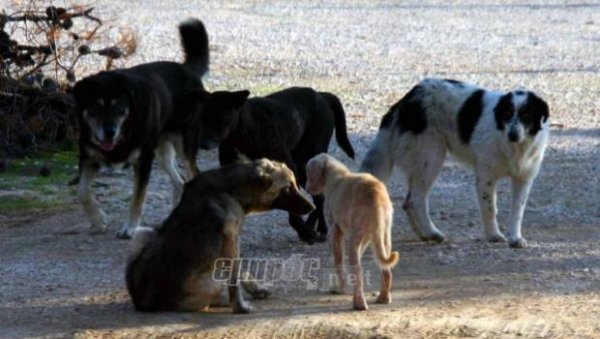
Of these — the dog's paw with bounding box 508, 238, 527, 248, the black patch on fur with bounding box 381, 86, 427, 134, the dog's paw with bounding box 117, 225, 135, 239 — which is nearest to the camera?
the dog's paw with bounding box 508, 238, 527, 248

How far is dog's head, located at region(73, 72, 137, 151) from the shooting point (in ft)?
36.7

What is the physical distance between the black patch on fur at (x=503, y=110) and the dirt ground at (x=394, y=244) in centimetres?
93

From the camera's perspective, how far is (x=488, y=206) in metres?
11.4

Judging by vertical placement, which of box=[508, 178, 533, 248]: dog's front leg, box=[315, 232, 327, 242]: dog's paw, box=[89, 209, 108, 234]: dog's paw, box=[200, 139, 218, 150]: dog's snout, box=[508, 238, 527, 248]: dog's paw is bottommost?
box=[89, 209, 108, 234]: dog's paw

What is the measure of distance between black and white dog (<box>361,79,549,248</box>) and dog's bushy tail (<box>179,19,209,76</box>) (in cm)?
198

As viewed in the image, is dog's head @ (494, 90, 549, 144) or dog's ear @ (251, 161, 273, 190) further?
dog's head @ (494, 90, 549, 144)

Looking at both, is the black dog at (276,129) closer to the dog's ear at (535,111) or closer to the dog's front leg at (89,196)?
the dog's front leg at (89,196)

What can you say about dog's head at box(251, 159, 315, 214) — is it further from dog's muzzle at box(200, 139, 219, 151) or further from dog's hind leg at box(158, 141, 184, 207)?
dog's hind leg at box(158, 141, 184, 207)

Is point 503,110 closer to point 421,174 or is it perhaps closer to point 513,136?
point 513,136

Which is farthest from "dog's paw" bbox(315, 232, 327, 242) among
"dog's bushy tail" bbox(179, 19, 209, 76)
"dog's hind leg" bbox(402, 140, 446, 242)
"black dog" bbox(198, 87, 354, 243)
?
"dog's bushy tail" bbox(179, 19, 209, 76)

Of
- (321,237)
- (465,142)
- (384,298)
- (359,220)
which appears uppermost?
(359,220)

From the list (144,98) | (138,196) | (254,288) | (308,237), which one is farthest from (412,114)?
(254,288)

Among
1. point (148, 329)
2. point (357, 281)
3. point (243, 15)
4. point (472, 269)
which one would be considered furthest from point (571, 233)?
point (243, 15)

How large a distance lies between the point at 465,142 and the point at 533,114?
24.4 inches
